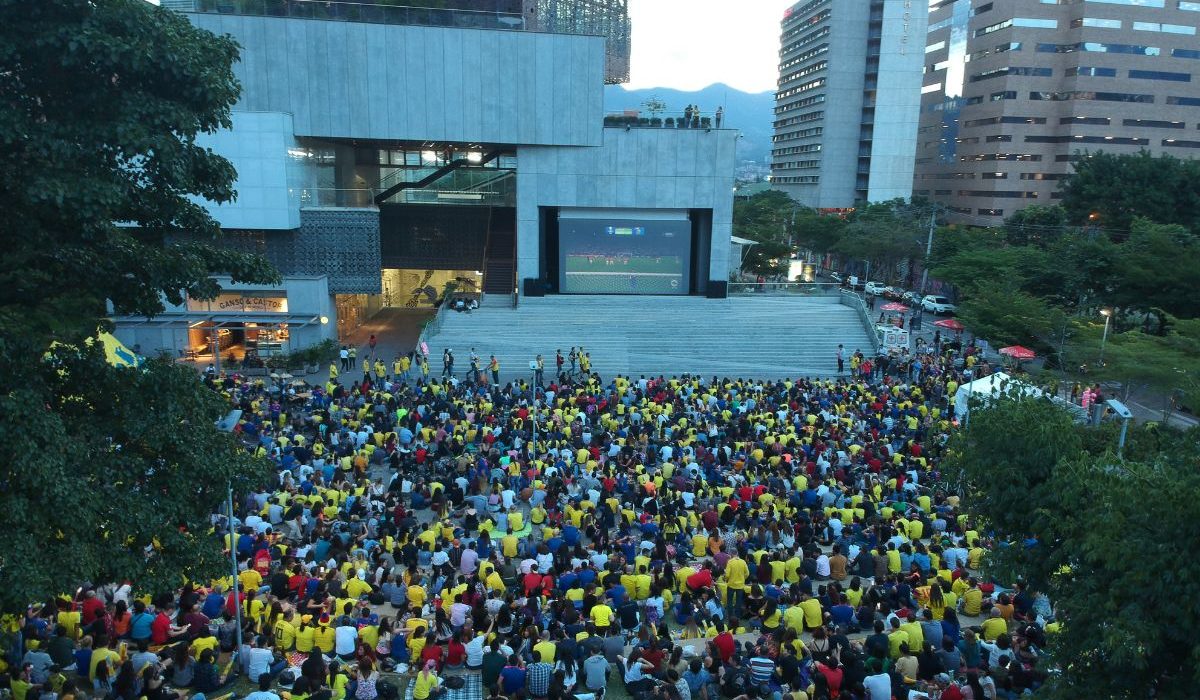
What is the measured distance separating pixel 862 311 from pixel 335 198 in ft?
77.5

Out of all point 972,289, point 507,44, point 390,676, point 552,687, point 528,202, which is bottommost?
point 390,676

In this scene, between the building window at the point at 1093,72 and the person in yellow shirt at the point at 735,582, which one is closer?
the person in yellow shirt at the point at 735,582

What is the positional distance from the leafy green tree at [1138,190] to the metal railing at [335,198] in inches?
1469

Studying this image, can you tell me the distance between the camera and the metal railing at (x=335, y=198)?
3209 centimetres

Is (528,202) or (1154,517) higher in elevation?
(528,202)

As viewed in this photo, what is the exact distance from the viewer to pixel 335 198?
1313 inches

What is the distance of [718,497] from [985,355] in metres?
24.7

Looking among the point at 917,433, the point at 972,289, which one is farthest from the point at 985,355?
the point at 917,433

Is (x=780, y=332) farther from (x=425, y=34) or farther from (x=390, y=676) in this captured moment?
(x=390, y=676)

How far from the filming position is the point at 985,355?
111 ft

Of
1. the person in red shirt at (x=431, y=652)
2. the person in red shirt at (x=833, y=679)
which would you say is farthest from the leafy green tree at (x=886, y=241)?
the person in red shirt at (x=431, y=652)

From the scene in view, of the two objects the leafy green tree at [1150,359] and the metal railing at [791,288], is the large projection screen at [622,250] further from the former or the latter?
the leafy green tree at [1150,359]

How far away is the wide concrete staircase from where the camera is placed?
29.3 meters

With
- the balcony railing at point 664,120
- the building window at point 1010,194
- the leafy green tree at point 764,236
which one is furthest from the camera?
the building window at point 1010,194
